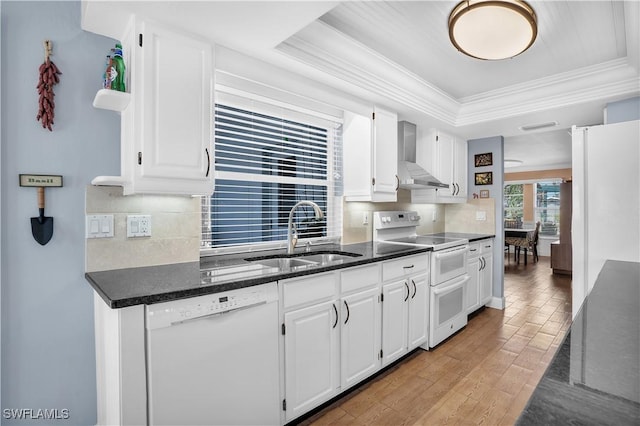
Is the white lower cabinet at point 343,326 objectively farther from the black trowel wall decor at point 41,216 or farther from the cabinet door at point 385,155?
the black trowel wall decor at point 41,216

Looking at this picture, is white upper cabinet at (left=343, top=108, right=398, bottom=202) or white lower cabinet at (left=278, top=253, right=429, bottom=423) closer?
white lower cabinet at (left=278, top=253, right=429, bottom=423)

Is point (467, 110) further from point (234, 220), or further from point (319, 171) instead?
point (234, 220)

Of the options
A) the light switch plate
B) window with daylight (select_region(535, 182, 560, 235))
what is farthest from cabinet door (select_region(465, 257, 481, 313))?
window with daylight (select_region(535, 182, 560, 235))

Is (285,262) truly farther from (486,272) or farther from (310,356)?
(486,272)

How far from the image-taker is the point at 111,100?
63.1 inches

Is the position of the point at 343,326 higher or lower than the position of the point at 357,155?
lower

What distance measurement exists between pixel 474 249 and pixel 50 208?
3845 mm

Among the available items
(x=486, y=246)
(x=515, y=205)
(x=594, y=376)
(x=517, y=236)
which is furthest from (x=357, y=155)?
(x=515, y=205)

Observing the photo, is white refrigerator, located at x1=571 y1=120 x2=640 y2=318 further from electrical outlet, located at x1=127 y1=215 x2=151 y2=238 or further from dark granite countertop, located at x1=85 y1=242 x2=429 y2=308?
electrical outlet, located at x1=127 y1=215 x2=151 y2=238

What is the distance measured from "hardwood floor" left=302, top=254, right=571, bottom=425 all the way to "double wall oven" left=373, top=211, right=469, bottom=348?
0.18 meters

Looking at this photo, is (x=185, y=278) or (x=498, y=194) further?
(x=498, y=194)

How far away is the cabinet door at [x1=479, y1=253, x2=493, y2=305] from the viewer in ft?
12.9

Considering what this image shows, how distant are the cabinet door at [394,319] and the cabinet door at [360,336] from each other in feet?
0.28

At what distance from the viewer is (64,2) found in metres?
1.65
